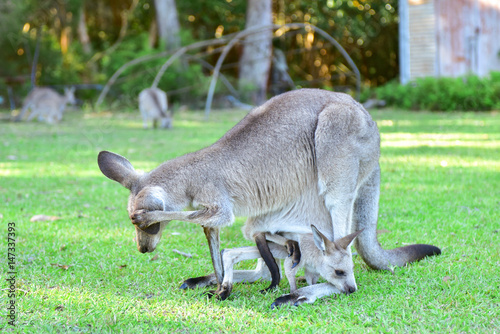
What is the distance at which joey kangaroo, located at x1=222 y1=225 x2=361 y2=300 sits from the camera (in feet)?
10.8

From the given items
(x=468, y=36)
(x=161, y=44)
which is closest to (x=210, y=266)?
(x=468, y=36)

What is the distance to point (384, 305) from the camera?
3.13m

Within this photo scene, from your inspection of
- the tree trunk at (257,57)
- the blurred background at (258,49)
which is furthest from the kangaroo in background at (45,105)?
the tree trunk at (257,57)

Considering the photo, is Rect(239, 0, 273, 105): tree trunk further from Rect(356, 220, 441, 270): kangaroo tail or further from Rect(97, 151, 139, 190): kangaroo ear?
Rect(97, 151, 139, 190): kangaroo ear

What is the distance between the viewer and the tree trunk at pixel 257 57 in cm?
1850

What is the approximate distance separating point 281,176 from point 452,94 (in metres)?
13.2

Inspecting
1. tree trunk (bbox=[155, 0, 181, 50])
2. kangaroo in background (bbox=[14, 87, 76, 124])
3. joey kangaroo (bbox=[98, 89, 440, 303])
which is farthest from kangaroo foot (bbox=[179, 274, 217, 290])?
tree trunk (bbox=[155, 0, 181, 50])

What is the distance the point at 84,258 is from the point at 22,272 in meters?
0.49

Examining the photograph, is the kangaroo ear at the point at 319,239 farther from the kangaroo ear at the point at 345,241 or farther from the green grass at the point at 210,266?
the green grass at the point at 210,266

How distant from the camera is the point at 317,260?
3355 millimetres

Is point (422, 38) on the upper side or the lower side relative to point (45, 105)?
upper

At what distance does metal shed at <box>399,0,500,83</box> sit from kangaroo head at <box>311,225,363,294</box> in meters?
15.4

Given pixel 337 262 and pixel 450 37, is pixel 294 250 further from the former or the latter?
pixel 450 37

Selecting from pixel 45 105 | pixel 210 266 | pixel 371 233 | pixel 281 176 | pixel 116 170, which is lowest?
pixel 210 266
